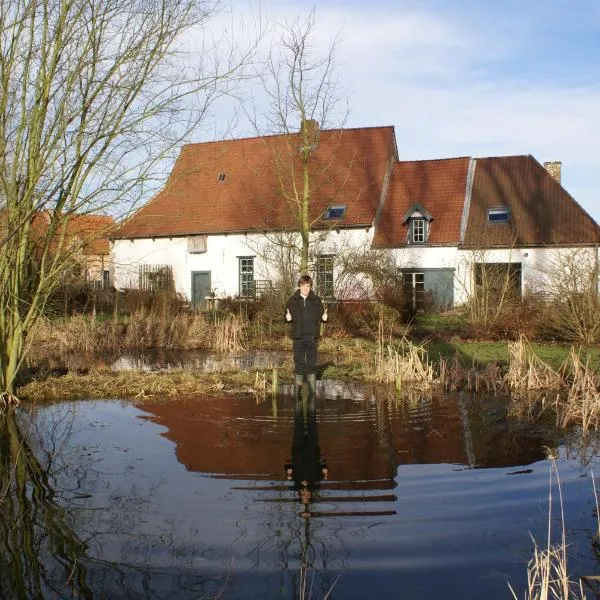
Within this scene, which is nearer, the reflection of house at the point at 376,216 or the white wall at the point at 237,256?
the white wall at the point at 237,256

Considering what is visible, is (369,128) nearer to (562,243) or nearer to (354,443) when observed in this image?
(562,243)

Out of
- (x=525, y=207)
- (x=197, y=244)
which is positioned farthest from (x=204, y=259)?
(x=525, y=207)

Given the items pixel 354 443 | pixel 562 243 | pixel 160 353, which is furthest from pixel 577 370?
pixel 562 243

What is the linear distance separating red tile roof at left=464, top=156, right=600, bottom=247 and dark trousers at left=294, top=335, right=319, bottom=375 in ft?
60.7

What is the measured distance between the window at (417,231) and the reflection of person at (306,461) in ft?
74.6

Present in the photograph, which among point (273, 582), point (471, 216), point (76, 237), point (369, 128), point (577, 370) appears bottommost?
point (273, 582)

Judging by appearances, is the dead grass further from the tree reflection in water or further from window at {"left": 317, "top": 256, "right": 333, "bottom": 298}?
window at {"left": 317, "top": 256, "right": 333, "bottom": 298}

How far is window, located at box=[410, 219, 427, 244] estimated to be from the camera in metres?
31.2

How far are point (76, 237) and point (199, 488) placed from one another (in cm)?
521

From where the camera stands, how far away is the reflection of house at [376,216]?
97.8 ft

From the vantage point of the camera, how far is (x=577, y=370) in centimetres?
931

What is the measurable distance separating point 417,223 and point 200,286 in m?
11.3

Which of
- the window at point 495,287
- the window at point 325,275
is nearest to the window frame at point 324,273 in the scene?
the window at point 325,275

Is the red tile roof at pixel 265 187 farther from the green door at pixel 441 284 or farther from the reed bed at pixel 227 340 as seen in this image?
the reed bed at pixel 227 340
